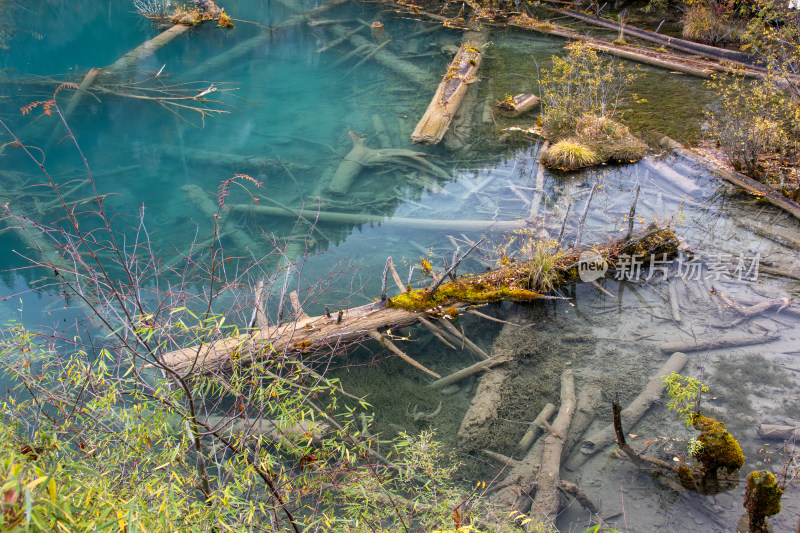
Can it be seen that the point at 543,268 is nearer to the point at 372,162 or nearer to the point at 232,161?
the point at 372,162

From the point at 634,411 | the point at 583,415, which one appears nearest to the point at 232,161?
the point at 583,415

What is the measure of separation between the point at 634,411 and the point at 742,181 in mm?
5813

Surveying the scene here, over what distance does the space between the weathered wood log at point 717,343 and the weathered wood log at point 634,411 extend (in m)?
0.12

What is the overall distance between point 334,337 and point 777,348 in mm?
4987

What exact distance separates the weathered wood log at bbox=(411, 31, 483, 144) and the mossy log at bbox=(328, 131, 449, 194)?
0.53m

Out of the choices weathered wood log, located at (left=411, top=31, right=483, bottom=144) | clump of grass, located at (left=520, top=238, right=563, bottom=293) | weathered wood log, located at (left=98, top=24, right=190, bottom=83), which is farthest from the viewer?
weathered wood log, located at (left=98, top=24, right=190, bottom=83)

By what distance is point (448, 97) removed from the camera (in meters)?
11.0

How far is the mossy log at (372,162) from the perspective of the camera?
9.23 meters

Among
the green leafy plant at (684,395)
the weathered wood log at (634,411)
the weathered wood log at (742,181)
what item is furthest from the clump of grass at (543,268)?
the weathered wood log at (742,181)

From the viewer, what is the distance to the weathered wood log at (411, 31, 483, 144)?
10078mm

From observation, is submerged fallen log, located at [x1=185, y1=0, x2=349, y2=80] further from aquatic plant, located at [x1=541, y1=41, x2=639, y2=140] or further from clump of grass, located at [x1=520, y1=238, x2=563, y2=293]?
clump of grass, located at [x1=520, y1=238, x2=563, y2=293]

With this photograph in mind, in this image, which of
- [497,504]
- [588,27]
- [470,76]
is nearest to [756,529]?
[497,504]

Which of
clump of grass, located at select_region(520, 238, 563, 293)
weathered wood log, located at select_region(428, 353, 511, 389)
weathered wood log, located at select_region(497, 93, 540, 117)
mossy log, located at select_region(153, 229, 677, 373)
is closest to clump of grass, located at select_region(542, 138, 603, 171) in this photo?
weathered wood log, located at select_region(497, 93, 540, 117)

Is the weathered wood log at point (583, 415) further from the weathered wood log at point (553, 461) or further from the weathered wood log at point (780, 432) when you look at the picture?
the weathered wood log at point (780, 432)
